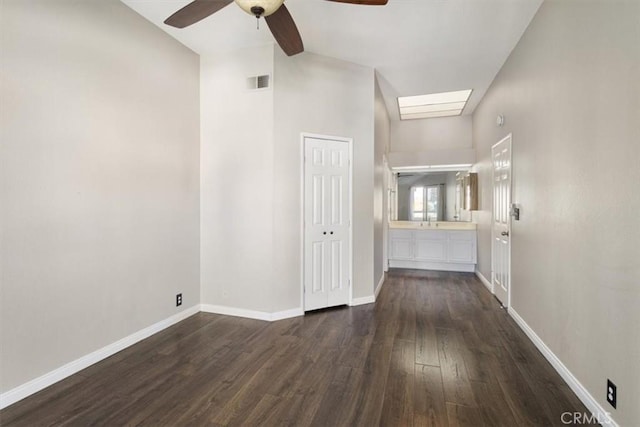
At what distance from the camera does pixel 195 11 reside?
2.14 m

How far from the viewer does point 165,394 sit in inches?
83.3

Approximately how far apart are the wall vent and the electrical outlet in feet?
12.4

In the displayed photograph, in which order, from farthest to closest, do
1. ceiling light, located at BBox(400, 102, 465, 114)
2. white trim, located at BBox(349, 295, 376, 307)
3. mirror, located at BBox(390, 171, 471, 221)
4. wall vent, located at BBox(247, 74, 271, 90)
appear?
mirror, located at BBox(390, 171, 471, 221)
ceiling light, located at BBox(400, 102, 465, 114)
white trim, located at BBox(349, 295, 376, 307)
wall vent, located at BBox(247, 74, 271, 90)

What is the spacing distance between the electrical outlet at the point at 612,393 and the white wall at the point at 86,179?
368cm

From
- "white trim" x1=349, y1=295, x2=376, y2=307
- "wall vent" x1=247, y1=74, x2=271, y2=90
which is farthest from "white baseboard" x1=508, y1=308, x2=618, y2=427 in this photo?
"wall vent" x1=247, y1=74, x2=271, y2=90

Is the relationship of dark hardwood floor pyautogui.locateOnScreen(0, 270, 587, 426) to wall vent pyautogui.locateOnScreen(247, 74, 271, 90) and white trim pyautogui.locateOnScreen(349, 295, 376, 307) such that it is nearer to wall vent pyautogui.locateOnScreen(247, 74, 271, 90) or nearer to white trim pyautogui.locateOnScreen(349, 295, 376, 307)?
white trim pyautogui.locateOnScreen(349, 295, 376, 307)

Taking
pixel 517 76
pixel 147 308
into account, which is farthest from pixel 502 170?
pixel 147 308

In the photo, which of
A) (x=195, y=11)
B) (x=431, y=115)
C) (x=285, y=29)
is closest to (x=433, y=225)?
(x=431, y=115)

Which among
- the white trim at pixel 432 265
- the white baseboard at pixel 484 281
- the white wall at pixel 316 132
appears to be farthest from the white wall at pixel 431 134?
the white wall at pixel 316 132

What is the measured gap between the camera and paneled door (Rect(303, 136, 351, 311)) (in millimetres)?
3701

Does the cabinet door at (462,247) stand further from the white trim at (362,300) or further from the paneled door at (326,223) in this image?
the paneled door at (326,223)

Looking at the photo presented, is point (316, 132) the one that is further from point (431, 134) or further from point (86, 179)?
point (431, 134)

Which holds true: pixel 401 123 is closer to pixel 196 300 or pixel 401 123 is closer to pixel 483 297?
pixel 483 297

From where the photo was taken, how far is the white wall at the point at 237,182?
3.46m
